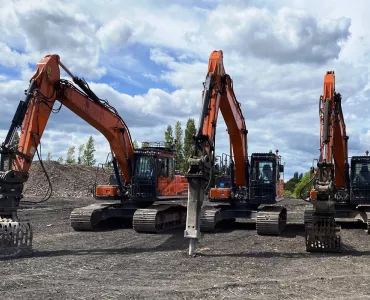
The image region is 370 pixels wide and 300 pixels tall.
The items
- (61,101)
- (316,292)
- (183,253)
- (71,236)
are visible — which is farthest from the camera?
(71,236)

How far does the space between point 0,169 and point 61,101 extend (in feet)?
10.3

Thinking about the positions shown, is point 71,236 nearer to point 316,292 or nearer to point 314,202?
point 314,202

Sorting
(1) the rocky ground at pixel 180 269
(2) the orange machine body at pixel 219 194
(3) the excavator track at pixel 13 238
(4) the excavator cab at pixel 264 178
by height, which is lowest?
(1) the rocky ground at pixel 180 269

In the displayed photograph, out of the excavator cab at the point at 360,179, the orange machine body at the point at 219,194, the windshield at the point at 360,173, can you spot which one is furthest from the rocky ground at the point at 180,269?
the windshield at the point at 360,173

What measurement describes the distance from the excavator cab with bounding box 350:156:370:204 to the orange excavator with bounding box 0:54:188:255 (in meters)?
6.35

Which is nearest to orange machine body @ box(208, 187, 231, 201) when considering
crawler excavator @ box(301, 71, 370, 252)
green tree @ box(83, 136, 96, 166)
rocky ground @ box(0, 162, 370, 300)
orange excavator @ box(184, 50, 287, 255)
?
orange excavator @ box(184, 50, 287, 255)

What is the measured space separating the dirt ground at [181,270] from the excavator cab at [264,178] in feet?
8.66

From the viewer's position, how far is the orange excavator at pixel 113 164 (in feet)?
39.7

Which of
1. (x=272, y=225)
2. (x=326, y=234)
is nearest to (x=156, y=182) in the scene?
(x=272, y=225)

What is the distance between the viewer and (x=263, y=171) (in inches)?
725

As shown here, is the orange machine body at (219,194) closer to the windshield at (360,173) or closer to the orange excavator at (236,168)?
the orange excavator at (236,168)

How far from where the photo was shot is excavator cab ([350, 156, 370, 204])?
18.1m

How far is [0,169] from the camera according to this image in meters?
12.5

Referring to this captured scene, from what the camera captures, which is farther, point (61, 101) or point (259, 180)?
point (259, 180)
